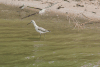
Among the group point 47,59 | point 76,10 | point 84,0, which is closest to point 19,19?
point 76,10

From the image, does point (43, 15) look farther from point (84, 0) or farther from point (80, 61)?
point (80, 61)

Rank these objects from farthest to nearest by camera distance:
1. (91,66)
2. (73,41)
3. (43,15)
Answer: (43,15) < (73,41) < (91,66)

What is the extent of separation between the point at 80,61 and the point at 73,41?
2.89 meters

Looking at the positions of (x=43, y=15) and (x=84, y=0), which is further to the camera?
(x=84, y=0)

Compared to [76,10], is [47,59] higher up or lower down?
higher up

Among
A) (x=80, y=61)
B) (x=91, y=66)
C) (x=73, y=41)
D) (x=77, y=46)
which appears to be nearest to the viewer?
(x=91, y=66)

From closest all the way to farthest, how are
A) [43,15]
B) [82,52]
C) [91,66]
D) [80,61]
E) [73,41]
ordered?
[91,66] → [80,61] → [82,52] → [73,41] → [43,15]

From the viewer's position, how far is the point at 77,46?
8008 millimetres

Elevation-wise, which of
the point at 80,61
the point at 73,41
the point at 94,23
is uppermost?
the point at 80,61

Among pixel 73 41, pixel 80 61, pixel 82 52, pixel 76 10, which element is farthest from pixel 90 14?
pixel 80 61

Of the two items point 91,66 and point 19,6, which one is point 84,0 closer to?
point 19,6

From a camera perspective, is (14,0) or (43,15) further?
(14,0)

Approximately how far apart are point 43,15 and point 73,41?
743cm

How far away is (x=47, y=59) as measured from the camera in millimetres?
6164
